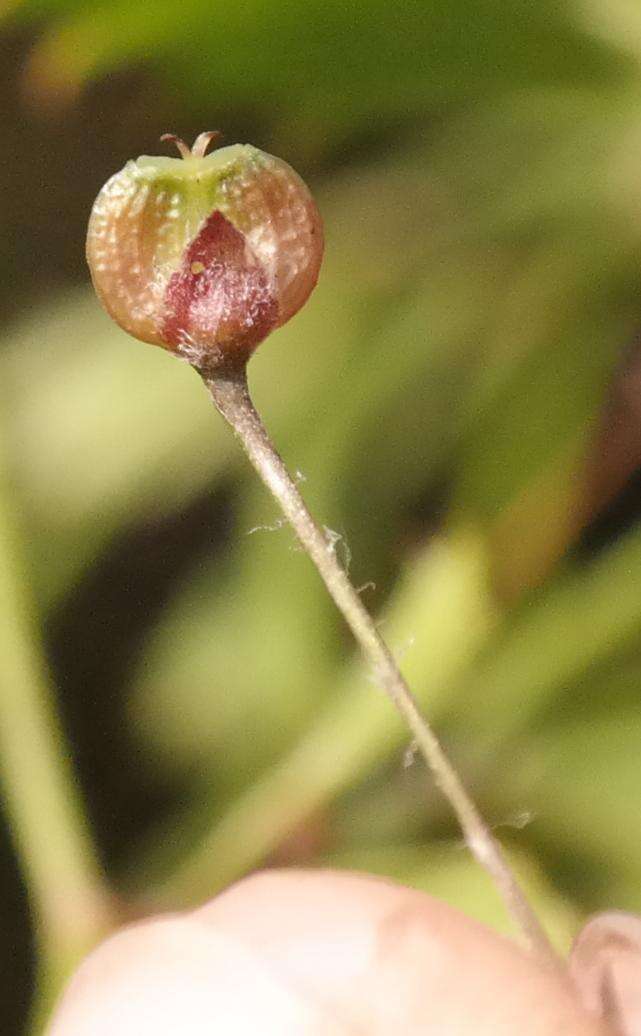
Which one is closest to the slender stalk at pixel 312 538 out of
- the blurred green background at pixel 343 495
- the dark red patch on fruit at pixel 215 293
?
the dark red patch on fruit at pixel 215 293

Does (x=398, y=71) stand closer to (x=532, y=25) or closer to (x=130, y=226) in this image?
(x=532, y=25)

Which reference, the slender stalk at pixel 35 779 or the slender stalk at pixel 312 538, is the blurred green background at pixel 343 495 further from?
the slender stalk at pixel 312 538

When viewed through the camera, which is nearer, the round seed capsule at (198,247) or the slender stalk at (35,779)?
the round seed capsule at (198,247)

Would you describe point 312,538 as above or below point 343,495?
above

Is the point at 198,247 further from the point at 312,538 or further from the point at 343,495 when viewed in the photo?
the point at 343,495

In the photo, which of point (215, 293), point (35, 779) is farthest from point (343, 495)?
point (215, 293)

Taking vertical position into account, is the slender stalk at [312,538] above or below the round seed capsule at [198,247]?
below
